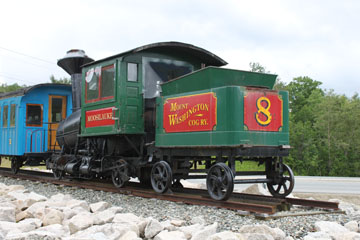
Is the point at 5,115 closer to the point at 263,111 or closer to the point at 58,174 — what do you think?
the point at 58,174

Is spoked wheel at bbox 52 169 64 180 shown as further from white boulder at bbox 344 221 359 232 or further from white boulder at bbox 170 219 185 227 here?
white boulder at bbox 344 221 359 232

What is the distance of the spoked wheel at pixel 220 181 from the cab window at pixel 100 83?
150 inches

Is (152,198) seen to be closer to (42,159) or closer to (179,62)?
(179,62)

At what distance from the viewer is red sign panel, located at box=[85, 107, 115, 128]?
1063cm

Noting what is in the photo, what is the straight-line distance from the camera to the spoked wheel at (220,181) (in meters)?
7.41

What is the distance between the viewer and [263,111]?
8.17 meters

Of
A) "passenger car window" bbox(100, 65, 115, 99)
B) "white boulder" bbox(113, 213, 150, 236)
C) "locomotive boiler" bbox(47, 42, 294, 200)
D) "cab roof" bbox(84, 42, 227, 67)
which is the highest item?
"cab roof" bbox(84, 42, 227, 67)

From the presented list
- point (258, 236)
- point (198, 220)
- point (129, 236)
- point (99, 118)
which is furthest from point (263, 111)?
point (99, 118)

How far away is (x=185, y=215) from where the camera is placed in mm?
6883

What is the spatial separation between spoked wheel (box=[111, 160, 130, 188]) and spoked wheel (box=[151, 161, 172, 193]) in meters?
1.04

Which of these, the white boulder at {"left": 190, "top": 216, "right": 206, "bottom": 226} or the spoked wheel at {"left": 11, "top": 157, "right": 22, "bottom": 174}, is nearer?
the white boulder at {"left": 190, "top": 216, "right": 206, "bottom": 226}

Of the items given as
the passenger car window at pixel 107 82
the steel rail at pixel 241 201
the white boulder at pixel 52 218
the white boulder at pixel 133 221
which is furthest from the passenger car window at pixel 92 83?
the white boulder at pixel 133 221

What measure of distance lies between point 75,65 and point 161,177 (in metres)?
6.72

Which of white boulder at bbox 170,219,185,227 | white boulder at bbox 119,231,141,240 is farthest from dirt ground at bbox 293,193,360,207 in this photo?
white boulder at bbox 119,231,141,240
